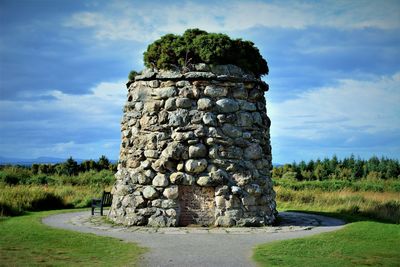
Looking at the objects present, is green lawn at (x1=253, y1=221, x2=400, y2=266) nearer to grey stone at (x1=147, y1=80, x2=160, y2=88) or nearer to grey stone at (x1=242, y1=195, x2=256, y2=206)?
grey stone at (x1=242, y1=195, x2=256, y2=206)

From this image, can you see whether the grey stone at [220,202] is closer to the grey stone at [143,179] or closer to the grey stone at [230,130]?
the grey stone at [230,130]

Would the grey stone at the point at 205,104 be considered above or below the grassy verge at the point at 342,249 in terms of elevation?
above

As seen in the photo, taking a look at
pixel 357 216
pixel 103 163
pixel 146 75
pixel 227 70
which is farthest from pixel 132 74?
pixel 103 163

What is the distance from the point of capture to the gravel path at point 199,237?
7.72 m

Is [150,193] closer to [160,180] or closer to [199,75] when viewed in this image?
[160,180]

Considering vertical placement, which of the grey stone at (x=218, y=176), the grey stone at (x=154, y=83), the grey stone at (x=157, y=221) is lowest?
the grey stone at (x=157, y=221)

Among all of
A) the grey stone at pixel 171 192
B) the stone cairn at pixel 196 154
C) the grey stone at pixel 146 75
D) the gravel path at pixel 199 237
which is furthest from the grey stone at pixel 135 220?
the grey stone at pixel 146 75

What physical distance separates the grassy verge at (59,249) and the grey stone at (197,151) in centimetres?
326

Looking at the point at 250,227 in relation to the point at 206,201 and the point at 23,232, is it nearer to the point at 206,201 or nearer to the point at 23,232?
the point at 206,201

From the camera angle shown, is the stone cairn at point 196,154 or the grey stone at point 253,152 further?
the grey stone at point 253,152

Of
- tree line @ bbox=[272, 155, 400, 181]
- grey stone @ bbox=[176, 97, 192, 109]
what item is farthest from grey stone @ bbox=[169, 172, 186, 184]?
tree line @ bbox=[272, 155, 400, 181]

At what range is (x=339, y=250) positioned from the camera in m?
8.59

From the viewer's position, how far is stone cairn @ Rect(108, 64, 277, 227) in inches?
454

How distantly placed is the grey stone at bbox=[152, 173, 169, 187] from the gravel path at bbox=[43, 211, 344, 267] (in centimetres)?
122
